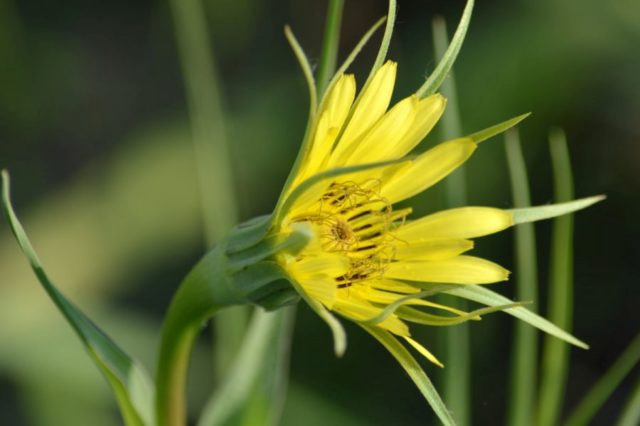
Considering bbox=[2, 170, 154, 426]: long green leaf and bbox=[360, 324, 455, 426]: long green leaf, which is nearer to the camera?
bbox=[360, 324, 455, 426]: long green leaf

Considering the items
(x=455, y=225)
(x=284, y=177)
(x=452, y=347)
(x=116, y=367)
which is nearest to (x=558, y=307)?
(x=452, y=347)

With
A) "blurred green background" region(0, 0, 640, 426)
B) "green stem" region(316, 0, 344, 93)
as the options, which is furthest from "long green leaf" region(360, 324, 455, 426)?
"blurred green background" region(0, 0, 640, 426)

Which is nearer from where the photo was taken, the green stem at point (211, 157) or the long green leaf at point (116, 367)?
the long green leaf at point (116, 367)

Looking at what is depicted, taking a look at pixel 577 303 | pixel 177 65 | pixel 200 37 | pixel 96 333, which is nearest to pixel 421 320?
pixel 96 333

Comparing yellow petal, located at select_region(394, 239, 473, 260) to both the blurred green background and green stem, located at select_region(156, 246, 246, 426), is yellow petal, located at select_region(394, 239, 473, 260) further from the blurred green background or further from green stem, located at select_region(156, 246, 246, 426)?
the blurred green background

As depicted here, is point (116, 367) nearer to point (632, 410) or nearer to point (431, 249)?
point (431, 249)

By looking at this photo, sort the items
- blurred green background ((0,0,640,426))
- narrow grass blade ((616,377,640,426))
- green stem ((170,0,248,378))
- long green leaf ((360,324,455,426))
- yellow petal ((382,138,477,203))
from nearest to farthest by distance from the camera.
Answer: long green leaf ((360,324,455,426))
yellow petal ((382,138,477,203))
narrow grass blade ((616,377,640,426))
green stem ((170,0,248,378))
blurred green background ((0,0,640,426))

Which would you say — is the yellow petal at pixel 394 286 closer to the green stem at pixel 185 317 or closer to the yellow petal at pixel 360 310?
the yellow petal at pixel 360 310

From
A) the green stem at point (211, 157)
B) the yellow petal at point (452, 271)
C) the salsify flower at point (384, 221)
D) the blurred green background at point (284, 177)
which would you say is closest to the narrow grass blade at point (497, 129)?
the salsify flower at point (384, 221)
